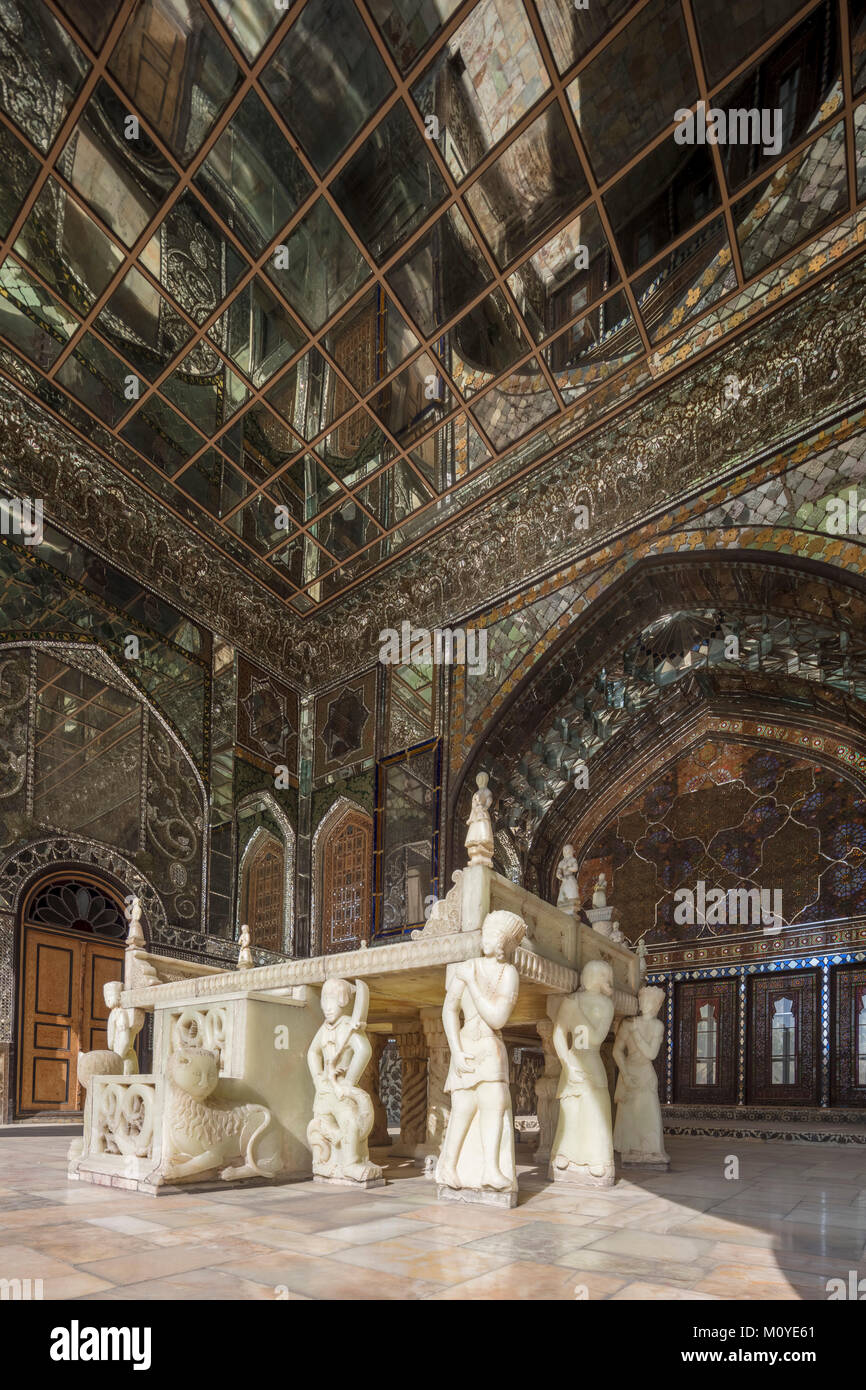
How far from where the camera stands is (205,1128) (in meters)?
5.28

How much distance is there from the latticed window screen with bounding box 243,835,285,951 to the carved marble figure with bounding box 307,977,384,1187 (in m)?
7.49

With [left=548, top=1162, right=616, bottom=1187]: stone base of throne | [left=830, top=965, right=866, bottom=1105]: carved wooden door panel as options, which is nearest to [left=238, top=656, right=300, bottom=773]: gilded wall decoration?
[left=830, top=965, right=866, bottom=1105]: carved wooden door panel

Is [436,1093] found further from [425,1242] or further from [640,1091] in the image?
[425,1242]

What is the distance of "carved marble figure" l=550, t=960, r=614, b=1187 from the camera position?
19.1 ft

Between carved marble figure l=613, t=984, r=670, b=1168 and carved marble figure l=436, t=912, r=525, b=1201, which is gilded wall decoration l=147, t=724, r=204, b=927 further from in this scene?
carved marble figure l=436, t=912, r=525, b=1201

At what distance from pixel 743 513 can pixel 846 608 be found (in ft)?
4.67

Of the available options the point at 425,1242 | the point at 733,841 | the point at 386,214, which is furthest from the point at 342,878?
the point at 425,1242

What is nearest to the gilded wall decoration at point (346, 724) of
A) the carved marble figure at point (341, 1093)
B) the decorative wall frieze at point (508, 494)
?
the decorative wall frieze at point (508, 494)

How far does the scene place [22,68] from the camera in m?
8.36

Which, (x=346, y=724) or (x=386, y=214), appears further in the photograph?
(x=346, y=724)

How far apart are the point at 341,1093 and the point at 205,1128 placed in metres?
0.81
